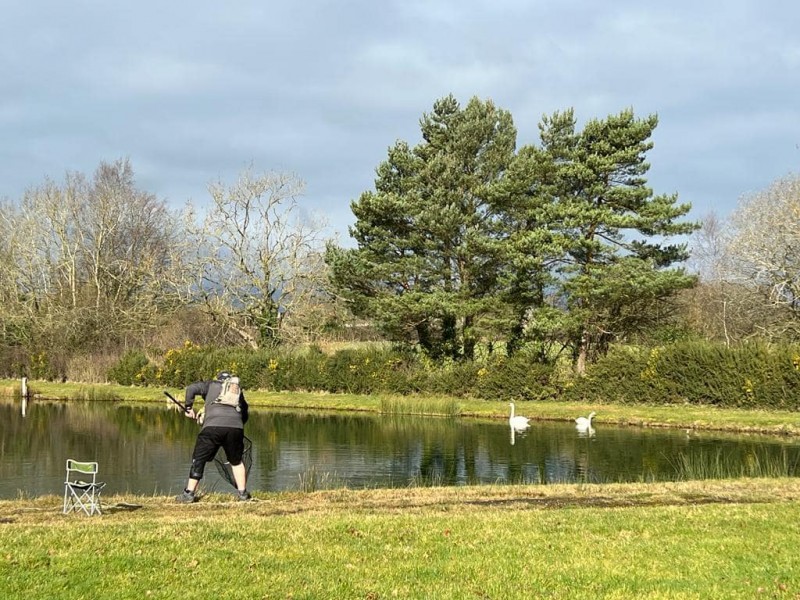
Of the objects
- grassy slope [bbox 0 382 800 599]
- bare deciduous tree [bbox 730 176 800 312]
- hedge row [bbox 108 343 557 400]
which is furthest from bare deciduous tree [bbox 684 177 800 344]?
grassy slope [bbox 0 382 800 599]

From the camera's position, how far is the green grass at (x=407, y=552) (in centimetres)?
575

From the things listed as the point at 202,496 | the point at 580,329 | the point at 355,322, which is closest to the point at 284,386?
the point at 355,322

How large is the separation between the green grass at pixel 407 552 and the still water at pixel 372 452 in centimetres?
522

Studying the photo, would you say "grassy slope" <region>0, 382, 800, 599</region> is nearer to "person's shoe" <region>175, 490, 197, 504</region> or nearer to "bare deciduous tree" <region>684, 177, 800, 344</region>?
"person's shoe" <region>175, 490, 197, 504</region>

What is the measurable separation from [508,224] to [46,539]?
30742mm

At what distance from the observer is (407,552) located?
6.89m

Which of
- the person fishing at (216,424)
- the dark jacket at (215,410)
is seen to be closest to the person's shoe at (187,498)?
the person fishing at (216,424)

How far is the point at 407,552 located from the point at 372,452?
1314cm

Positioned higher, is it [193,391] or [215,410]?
[193,391]

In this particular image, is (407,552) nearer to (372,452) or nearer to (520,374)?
(372,452)

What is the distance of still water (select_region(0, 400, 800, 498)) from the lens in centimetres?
1538

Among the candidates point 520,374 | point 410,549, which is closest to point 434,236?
point 520,374

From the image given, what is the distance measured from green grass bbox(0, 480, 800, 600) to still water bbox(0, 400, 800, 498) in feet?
17.1

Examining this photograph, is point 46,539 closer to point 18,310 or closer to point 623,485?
point 623,485
